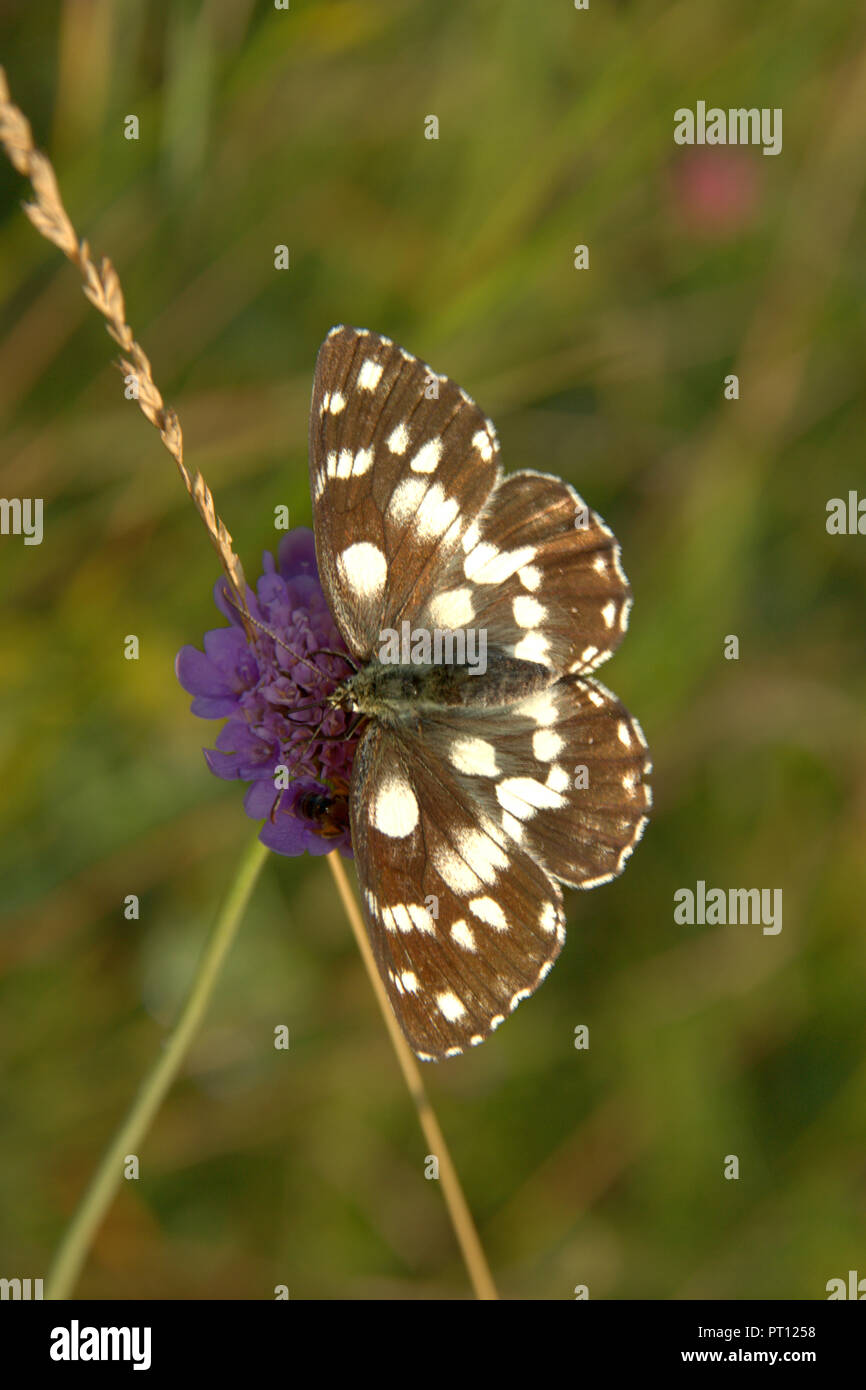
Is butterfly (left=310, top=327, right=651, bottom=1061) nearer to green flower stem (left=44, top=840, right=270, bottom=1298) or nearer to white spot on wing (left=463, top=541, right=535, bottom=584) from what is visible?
white spot on wing (left=463, top=541, right=535, bottom=584)

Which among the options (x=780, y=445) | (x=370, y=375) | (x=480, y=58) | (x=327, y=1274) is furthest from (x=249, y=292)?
(x=327, y=1274)

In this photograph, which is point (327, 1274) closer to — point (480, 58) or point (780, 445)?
point (780, 445)

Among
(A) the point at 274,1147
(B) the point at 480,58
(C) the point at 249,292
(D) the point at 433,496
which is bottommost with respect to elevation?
(A) the point at 274,1147

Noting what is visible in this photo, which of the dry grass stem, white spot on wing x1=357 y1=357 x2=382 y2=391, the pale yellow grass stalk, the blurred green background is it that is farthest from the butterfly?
the blurred green background

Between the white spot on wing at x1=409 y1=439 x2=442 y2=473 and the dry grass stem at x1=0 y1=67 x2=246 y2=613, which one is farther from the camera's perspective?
the white spot on wing at x1=409 y1=439 x2=442 y2=473

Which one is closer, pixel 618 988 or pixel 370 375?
pixel 370 375
